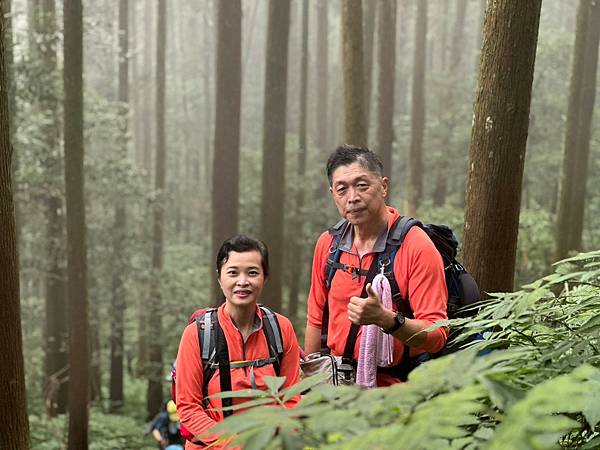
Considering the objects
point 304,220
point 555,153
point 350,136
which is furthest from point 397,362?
point 555,153

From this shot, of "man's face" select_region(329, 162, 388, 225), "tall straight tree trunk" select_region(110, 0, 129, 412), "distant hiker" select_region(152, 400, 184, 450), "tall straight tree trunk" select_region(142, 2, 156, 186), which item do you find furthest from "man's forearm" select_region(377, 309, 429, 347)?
"tall straight tree trunk" select_region(142, 2, 156, 186)

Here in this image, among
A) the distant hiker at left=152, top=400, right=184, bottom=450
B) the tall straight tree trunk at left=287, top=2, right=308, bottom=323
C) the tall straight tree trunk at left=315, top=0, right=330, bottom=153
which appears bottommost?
the distant hiker at left=152, top=400, right=184, bottom=450

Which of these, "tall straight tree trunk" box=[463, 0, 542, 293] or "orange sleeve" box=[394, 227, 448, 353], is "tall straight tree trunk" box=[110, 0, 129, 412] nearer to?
"tall straight tree trunk" box=[463, 0, 542, 293]

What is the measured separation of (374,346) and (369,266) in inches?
14.4

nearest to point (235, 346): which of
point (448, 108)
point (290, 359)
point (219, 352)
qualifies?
point (219, 352)

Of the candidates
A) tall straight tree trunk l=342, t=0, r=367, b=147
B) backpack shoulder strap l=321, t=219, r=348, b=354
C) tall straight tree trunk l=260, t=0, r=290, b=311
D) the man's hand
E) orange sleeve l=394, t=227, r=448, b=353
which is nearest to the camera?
the man's hand

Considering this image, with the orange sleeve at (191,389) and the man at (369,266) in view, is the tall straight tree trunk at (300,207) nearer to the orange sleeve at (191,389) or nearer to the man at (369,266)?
the man at (369,266)

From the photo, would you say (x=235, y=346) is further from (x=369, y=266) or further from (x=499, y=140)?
(x=499, y=140)

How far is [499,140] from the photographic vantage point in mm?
4207

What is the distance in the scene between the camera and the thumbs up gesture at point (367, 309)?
2523 mm

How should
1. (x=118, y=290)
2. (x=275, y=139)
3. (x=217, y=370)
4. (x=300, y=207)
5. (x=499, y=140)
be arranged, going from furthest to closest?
(x=300, y=207) → (x=118, y=290) → (x=275, y=139) → (x=499, y=140) → (x=217, y=370)

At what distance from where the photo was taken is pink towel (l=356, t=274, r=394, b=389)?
2893mm

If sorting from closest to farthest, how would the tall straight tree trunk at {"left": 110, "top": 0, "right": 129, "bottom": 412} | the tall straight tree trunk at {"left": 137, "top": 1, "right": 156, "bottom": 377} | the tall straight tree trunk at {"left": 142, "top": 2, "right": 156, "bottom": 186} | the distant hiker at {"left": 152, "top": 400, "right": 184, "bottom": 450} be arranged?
the distant hiker at {"left": 152, "top": 400, "right": 184, "bottom": 450}
the tall straight tree trunk at {"left": 110, "top": 0, "right": 129, "bottom": 412}
the tall straight tree trunk at {"left": 137, "top": 1, "right": 156, "bottom": 377}
the tall straight tree trunk at {"left": 142, "top": 2, "right": 156, "bottom": 186}

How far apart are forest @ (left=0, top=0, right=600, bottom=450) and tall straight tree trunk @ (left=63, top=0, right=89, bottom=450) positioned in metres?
0.03
